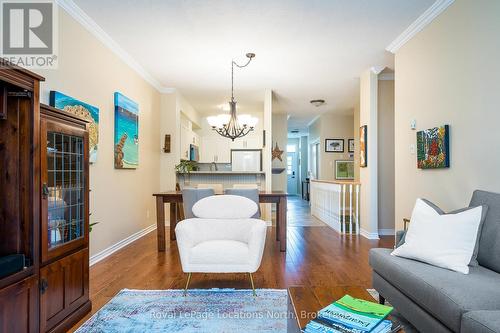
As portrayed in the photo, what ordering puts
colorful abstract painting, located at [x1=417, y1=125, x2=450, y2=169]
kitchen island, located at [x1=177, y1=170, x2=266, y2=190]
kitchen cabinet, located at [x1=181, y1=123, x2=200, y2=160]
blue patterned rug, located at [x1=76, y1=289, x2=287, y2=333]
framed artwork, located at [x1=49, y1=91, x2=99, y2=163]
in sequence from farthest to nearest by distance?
kitchen cabinet, located at [x1=181, y1=123, x2=200, y2=160] → kitchen island, located at [x1=177, y1=170, x2=266, y2=190] → colorful abstract painting, located at [x1=417, y1=125, x2=450, y2=169] → framed artwork, located at [x1=49, y1=91, x2=99, y2=163] → blue patterned rug, located at [x1=76, y1=289, x2=287, y2=333]

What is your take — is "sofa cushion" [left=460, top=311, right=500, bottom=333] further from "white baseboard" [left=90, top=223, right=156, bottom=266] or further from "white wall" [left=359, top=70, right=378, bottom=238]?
"white wall" [left=359, top=70, right=378, bottom=238]

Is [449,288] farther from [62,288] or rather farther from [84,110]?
[84,110]

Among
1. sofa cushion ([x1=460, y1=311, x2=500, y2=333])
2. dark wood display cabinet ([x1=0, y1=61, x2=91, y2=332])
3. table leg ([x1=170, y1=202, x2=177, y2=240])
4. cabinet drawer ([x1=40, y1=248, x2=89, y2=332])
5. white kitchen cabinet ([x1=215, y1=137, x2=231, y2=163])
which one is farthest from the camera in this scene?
white kitchen cabinet ([x1=215, y1=137, x2=231, y2=163])

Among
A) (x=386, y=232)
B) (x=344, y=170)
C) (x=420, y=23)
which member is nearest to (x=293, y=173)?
(x=344, y=170)

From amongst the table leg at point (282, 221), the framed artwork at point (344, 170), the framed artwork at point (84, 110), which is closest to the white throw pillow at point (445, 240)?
the table leg at point (282, 221)

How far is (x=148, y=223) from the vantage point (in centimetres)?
537

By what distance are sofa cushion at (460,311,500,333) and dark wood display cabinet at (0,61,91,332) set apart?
86.4 inches

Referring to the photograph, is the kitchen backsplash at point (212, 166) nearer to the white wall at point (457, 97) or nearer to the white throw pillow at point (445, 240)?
the white wall at point (457, 97)

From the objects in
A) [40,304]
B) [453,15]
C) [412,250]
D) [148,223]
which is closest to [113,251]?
[148,223]

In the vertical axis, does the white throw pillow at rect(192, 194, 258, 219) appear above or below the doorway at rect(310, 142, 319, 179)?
below

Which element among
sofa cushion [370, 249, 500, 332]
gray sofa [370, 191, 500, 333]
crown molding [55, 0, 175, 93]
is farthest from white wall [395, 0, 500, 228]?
crown molding [55, 0, 175, 93]

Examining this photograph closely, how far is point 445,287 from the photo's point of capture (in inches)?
62.7

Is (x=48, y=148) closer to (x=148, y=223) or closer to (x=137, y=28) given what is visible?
(x=137, y=28)

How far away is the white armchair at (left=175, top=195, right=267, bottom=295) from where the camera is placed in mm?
2568
